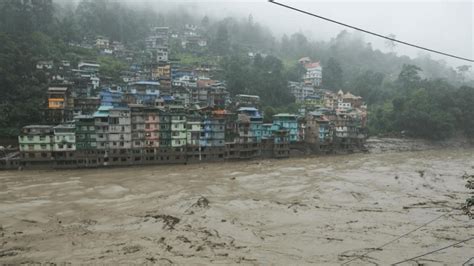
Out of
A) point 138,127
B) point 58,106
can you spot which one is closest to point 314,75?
point 138,127

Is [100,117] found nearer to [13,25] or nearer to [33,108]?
[33,108]

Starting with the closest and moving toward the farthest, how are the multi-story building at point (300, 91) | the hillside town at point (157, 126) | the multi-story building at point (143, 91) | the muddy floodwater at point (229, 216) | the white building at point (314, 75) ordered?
1. the muddy floodwater at point (229, 216)
2. the hillside town at point (157, 126)
3. the multi-story building at point (143, 91)
4. the multi-story building at point (300, 91)
5. the white building at point (314, 75)

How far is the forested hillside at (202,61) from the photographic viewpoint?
1328 inches

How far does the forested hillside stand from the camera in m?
33.7

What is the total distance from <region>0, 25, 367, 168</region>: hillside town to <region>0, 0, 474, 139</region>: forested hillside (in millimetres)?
2298

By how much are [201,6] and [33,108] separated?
69890 millimetres

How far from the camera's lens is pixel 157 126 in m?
29.8

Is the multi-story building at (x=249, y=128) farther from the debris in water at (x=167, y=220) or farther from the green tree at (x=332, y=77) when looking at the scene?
the green tree at (x=332, y=77)

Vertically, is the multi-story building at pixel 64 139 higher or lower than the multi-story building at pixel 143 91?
lower

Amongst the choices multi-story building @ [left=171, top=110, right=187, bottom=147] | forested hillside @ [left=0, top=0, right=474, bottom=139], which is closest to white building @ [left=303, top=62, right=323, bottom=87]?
forested hillside @ [left=0, top=0, right=474, bottom=139]

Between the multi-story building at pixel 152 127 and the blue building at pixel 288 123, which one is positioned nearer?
the multi-story building at pixel 152 127

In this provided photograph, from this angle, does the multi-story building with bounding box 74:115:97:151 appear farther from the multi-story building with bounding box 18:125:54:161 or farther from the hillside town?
the multi-story building with bounding box 18:125:54:161

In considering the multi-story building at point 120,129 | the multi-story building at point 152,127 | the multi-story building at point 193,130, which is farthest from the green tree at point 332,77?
the multi-story building at point 120,129

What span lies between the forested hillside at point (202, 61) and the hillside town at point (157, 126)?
2.30 metres
